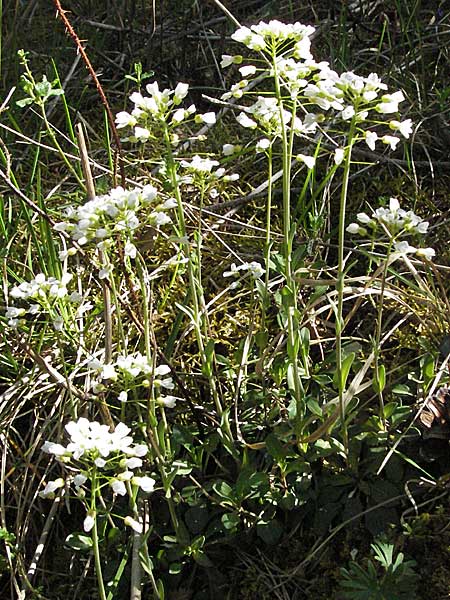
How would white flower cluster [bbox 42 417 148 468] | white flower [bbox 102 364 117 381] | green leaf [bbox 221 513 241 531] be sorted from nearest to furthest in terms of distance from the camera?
white flower cluster [bbox 42 417 148 468], white flower [bbox 102 364 117 381], green leaf [bbox 221 513 241 531]

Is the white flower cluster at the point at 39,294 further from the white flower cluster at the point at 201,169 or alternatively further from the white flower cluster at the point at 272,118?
the white flower cluster at the point at 272,118

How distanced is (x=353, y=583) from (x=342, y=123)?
148cm

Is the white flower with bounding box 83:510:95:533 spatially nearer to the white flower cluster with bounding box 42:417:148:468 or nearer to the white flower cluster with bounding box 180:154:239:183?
the white flower cluster with bounding box 42:417:148:468

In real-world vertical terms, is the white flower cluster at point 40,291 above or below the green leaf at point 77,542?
above

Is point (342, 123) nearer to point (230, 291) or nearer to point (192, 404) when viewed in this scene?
point (230, 291)

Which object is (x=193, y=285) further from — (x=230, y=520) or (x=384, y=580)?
(x=384, y=580)

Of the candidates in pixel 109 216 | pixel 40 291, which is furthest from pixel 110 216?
pixel 40 291

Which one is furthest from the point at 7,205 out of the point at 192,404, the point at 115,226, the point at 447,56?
the point at 447,56

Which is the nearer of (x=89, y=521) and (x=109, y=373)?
(x=89, y=521)

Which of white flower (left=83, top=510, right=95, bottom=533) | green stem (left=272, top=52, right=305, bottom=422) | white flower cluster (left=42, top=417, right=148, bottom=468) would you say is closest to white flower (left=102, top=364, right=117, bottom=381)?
white flower cluster (left=42, top=417, right=148, bottom=468)

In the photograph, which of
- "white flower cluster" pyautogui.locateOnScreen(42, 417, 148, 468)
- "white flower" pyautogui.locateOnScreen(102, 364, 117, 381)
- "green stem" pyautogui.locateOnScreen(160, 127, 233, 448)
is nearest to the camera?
"white flower cluster" pyautogui.locateOnScreen(42, 417, 148, 468)

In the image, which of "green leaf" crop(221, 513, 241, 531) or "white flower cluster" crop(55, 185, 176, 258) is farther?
Answer: "green leaf" crop(221, 513, 241, 531)

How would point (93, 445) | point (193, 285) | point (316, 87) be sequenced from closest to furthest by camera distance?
point (93, 445) < point (316, 87) < point (193, 285)

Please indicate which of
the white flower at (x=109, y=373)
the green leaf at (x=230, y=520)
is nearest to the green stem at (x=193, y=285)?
the green leaf at (x=230, y=520)
